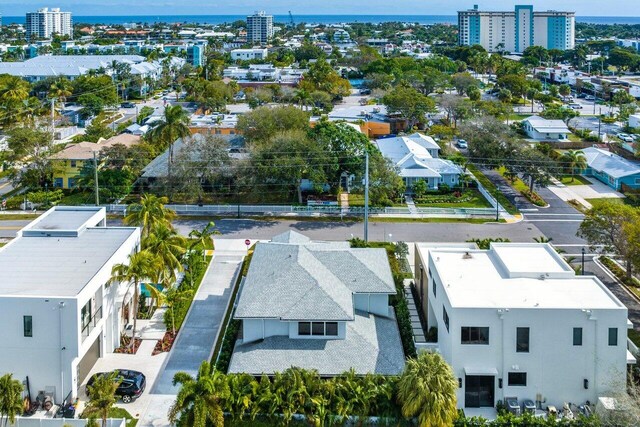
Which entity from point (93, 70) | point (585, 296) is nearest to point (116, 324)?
point (585, 296)

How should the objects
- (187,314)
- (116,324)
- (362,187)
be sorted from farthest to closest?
(362,187) → (187,314) → (116,324)

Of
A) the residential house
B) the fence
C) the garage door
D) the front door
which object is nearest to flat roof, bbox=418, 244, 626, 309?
the front door

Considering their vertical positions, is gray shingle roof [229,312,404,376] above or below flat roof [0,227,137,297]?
below

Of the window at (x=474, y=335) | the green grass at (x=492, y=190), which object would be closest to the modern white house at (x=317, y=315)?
the window at (x=474, y=335)

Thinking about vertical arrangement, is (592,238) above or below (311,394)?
above

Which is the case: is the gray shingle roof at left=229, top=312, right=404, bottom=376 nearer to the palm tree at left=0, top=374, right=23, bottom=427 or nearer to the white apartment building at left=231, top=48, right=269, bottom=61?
the palm tree at left=0, top=374, right=23, bottom=427

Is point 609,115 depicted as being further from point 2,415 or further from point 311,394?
point 2,415

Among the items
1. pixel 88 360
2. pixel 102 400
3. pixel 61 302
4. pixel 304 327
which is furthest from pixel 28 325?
pixel 304 327
